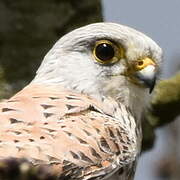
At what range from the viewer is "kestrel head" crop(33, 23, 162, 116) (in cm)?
596

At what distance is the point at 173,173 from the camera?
844cm

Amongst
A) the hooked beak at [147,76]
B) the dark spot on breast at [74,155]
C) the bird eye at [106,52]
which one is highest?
the bird eye at [106,52]

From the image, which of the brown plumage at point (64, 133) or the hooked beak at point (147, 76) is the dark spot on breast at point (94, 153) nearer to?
the brown plumage at point (64, 133)

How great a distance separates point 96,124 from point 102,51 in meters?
0.74

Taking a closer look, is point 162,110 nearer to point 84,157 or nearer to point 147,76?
point 147,76

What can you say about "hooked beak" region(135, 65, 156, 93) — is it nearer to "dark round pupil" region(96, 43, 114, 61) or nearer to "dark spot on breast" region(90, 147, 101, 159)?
"dark round pupil" region(96, 43, 114, 61)

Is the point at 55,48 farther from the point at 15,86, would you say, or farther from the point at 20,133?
the point at 20,133

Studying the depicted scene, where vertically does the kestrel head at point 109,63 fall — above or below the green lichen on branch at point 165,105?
above

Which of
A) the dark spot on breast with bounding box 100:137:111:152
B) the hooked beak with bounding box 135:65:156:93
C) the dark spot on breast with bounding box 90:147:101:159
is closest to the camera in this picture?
the dark spot on breast with bounding box 90:147:101:159

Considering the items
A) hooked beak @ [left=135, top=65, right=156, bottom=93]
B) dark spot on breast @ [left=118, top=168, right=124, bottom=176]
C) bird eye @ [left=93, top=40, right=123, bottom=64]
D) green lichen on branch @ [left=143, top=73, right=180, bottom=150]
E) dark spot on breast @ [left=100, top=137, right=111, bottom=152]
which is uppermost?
bird eye @ [left=93, top=40, right=123, bottom=64]

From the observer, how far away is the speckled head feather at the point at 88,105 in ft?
16.0

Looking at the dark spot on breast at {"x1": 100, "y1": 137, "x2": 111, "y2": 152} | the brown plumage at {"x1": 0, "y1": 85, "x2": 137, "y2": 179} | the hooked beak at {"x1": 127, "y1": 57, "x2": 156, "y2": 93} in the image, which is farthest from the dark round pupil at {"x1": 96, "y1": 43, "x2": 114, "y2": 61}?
the dark spot on breast at {"x1": 100, "y1": 137, "x2": 111, "y2": 152}

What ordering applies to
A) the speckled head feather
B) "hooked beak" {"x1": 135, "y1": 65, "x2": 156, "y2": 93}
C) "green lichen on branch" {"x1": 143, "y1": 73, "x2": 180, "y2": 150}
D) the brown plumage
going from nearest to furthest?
the brown plumage, the speckled head feather, "hooked beak" {"x1": 135, "y1": 65, "x2": 156, "y2": 93}, "green lichen on branch" {"x1": 143, "y1": 73, "x2": 180, "y2": 150}

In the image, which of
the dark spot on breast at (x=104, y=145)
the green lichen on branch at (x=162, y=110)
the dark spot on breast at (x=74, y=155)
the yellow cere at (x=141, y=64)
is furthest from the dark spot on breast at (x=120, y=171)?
the green lichen on branch at (x=162, y=110)
